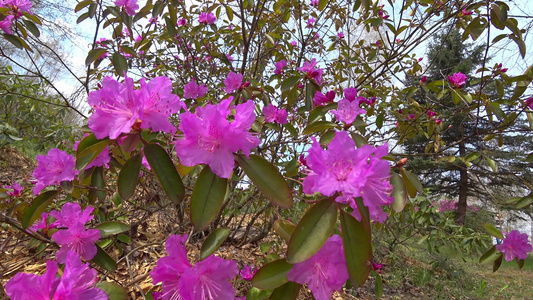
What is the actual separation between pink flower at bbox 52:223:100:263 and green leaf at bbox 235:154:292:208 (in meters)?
0.59

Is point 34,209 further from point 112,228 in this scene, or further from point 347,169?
point 347,169

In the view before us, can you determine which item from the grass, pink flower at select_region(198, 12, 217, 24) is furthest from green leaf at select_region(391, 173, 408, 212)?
the grass

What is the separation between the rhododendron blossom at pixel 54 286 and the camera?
613mm

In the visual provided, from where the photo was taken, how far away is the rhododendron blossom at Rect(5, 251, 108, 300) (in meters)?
0.61

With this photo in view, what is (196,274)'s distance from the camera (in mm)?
710

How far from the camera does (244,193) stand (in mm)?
2324

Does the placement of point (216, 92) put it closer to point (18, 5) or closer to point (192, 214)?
point (18, 5)

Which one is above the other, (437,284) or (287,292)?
(287,292)

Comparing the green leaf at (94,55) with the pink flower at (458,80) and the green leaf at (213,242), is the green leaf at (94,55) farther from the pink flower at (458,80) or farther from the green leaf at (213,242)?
the pink flower at (458,80)

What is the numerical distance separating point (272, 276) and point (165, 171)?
1.19 ft

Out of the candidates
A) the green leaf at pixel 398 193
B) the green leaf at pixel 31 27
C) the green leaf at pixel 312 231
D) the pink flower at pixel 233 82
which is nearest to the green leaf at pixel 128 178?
the green leaf at pixel 312 231

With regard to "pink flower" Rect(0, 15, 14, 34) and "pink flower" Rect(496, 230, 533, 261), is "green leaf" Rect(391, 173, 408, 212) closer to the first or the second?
"pink flower" Rect(496, 230, 533, 261)

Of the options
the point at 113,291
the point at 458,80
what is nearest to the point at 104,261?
the point at 113,291

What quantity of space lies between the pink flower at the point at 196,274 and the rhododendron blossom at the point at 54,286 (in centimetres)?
14
